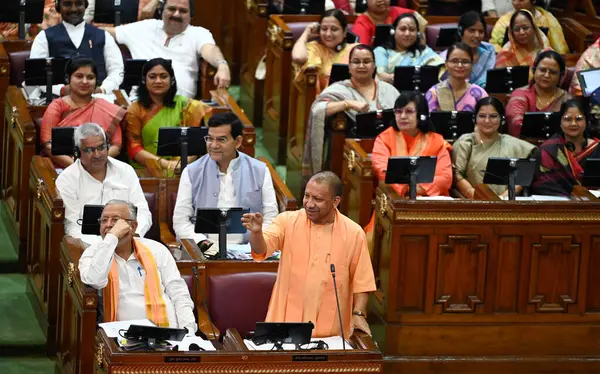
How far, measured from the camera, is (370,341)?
500 cm

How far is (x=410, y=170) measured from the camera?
6.18m

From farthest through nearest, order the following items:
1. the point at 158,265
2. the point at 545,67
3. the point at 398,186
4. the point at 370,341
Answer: the point at 545,67 < the point at 398,186 < the point at 158,265 < the point at 370,341

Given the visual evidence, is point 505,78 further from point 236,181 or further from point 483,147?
point 236,181

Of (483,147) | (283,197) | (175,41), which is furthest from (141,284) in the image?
(175,41)

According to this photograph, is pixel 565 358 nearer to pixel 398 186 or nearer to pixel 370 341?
pixel 398 186

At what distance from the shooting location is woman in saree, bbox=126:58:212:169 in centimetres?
687

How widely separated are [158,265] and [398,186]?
1536mm

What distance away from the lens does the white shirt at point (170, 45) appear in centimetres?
766

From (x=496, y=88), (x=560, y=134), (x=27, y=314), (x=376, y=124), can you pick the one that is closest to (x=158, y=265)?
(x=27, y=314)

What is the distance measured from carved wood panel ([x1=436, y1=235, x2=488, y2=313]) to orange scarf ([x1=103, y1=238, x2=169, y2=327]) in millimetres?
1317

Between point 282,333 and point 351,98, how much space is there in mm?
2548

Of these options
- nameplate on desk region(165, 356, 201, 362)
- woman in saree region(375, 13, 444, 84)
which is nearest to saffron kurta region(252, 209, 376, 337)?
nameplate on desk region(165, 356, 201, 362)

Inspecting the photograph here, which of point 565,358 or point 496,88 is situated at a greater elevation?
point 496,88

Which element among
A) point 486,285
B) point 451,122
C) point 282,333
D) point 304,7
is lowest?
point 486,285
